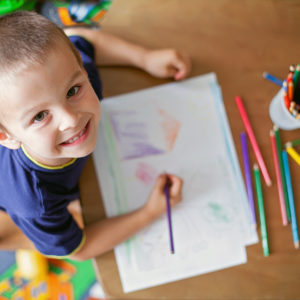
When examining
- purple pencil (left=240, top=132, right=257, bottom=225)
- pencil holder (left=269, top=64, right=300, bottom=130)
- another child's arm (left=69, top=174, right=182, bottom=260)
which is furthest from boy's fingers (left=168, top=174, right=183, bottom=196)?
pencil holder (left=269, top=64, right=300, bottom=130)

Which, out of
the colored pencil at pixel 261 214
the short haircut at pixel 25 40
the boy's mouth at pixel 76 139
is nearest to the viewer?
the short haircut at pixel 25 40

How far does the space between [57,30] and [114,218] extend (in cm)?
37

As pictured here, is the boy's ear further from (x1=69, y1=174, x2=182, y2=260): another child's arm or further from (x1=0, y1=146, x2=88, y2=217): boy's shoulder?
(x1=69, y1=174, x2=182, y2=260): another child's arm

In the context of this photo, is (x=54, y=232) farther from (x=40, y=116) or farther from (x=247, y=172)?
A: (x=247, y=172)

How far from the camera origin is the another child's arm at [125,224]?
0.65 m

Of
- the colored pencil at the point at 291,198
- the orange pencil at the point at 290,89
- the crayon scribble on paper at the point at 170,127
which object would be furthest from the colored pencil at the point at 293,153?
the crayon scribble on paper at the point at 170,127

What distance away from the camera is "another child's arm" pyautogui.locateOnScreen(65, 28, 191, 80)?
0.70m

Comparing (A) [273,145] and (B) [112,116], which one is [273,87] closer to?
(A) [273,145]

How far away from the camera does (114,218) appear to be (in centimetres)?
67

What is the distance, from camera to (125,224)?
65 cm

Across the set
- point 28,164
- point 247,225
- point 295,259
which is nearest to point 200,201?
point 247,225

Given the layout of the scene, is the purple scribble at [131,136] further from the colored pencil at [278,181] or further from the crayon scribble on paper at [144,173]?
the colored pencil at [278,181]

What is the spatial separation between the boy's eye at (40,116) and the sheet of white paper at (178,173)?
21 cm

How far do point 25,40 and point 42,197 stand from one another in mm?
276
